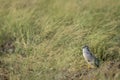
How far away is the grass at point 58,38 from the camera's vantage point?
17.6 feet

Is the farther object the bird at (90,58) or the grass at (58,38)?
the grass at (58,38)

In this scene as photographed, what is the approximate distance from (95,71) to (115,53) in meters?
0.41

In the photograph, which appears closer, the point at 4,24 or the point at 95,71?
the point at 95,71

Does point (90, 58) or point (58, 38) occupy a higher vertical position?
point (58, 38)

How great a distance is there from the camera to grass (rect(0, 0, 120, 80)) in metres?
5.35

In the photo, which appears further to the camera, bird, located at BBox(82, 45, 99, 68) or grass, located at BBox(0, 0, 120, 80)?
grass, located at BBox(0, 0, 120, 80)

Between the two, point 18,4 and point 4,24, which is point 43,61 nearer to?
point 4,24

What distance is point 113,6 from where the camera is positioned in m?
6.18

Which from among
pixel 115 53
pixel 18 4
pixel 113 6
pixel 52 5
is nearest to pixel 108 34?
pixel 115 53

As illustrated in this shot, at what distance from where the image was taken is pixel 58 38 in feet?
18.9

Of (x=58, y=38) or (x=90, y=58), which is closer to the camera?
(x=90, y=58)

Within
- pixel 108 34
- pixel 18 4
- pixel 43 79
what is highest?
pixel 18 4

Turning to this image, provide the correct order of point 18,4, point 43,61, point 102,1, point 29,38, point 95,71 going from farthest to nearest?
point 18,4 < point 102,1 < point 29,38 < point 43,61 < point 95,71

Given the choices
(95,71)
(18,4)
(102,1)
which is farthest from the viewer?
(18,4)
